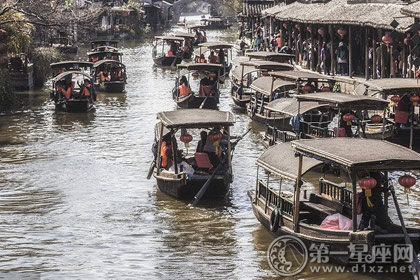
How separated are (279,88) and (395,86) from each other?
6.06m

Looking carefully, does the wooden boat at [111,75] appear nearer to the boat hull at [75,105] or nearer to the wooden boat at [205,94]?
the wooden boat at [205,94]

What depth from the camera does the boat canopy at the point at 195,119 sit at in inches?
734

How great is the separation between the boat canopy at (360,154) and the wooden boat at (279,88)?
37.5 feet

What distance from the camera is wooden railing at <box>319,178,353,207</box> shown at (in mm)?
15359

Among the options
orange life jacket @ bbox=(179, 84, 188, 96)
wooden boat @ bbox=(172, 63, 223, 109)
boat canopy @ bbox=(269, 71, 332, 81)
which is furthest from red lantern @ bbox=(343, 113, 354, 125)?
orange life jacket @ bbox=(179, 84, 188, 96)

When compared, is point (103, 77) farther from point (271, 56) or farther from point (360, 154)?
point (360, 154)

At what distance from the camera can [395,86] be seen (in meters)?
22.3

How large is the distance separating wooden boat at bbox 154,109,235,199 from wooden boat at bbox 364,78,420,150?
4.90 m

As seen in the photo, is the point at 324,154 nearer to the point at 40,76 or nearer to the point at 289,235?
the point at 289,235

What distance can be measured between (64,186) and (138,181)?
1.68 metres

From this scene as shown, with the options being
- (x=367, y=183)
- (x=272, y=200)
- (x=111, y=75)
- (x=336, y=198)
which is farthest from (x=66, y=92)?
(x=367, y=183)

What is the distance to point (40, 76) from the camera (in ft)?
126

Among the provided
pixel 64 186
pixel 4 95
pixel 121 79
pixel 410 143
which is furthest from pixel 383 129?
pixel 121 79

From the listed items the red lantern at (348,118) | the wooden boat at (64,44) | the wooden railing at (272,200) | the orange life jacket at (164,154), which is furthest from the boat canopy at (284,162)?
the wooden boat at (64,44)
